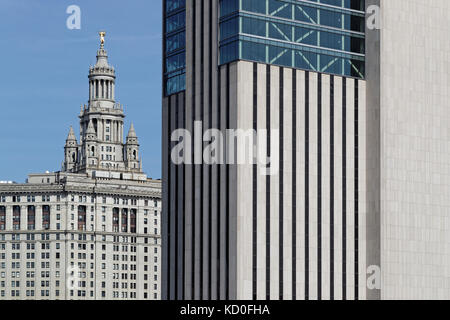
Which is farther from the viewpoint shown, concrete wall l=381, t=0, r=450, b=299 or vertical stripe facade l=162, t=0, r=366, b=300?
concrete wall l=381, t=0, r=450, b=299

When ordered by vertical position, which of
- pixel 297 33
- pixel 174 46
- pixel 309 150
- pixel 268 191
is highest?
pixel 297 33

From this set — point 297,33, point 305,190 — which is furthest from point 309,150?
point 297,33

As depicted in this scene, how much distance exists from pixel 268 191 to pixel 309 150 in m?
7.31

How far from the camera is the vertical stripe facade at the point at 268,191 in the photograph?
426 feet

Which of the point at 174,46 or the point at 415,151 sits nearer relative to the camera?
the point at 415,151

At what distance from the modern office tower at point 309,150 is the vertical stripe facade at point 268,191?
0.16 metres

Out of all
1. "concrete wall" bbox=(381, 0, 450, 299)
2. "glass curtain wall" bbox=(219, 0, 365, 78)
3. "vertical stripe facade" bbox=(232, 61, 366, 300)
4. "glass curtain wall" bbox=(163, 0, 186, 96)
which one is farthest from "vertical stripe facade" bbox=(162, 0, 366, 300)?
"concrete wall" bbox=(381, 0, 450, 299)

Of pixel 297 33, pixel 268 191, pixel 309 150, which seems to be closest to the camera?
pixel 268 191

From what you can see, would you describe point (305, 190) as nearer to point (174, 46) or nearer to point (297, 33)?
point (297, 33)

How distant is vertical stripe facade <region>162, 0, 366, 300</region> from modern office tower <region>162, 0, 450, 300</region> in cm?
16

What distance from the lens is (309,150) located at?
441 feet

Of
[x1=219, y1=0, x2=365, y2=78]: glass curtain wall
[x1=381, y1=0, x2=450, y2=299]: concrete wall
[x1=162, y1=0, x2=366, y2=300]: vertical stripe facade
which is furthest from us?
[x1=381, y1=0, x2=450, y2=299]: concrete wall

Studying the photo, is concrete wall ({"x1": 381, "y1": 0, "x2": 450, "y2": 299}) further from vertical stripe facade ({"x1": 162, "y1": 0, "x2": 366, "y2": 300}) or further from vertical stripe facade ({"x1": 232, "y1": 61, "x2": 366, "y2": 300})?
vertical stripe facade ({"x1": 232, "y1": 61, "x2": 366, "y2": 300})

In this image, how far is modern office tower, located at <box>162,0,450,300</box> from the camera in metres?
131
